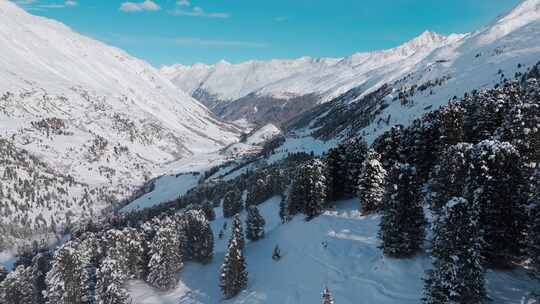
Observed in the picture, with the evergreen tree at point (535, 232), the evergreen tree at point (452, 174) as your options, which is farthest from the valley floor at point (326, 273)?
the evergreen tree at point (452, 174)

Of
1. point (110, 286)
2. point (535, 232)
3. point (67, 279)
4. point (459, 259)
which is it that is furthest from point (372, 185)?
point (67, 279)

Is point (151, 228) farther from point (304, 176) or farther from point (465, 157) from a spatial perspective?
point (465, 157)

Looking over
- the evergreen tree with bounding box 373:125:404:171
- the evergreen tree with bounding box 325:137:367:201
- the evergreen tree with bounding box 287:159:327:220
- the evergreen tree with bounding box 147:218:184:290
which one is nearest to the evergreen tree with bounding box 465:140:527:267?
the evergreen tree with bounding box 287:159:327:220

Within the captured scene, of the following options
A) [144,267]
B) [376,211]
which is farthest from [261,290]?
[144,267]

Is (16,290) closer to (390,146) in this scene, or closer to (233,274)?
(233,274)

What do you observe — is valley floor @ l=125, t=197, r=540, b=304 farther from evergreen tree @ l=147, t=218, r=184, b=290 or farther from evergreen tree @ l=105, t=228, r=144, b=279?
evergreen tree @ l=105, t=228, r=144, b=279
